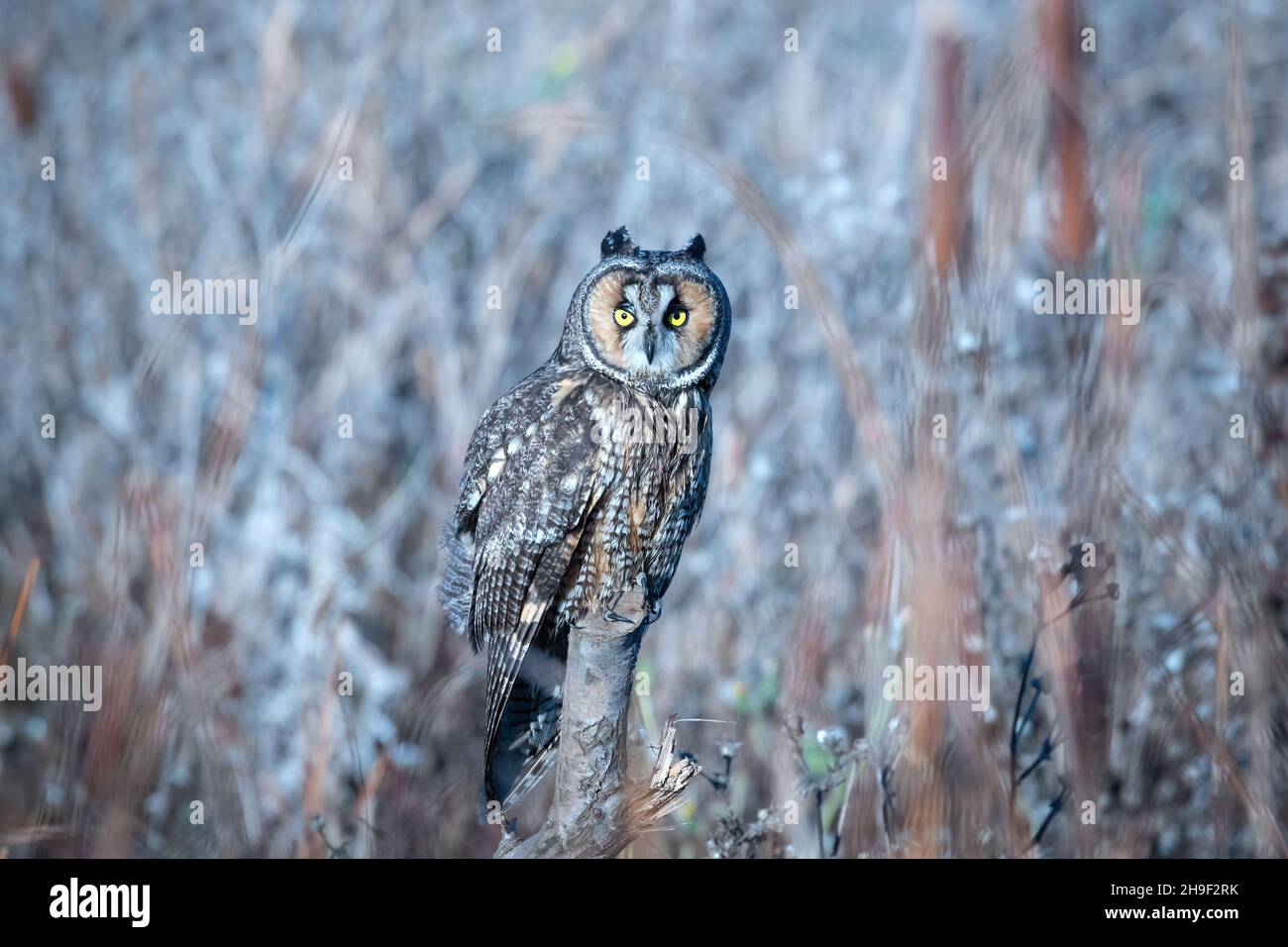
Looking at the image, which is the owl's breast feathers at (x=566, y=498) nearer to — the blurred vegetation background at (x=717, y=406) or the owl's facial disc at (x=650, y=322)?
the owl's facial disc at (x=650, y=322)

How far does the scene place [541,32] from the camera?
13.9ft

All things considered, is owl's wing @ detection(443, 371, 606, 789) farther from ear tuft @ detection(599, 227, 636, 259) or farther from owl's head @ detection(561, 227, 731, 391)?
ear tuft @ detection(599, 227, 636, 259)

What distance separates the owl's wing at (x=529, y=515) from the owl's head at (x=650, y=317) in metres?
0.11

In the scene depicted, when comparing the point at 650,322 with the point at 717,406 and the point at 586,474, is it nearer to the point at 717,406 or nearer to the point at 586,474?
the point at 586,474

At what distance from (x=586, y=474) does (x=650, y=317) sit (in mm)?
355

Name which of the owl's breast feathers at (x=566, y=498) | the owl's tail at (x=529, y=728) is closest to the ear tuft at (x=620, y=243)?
the owl's breast feathers at (x=566, y=498)

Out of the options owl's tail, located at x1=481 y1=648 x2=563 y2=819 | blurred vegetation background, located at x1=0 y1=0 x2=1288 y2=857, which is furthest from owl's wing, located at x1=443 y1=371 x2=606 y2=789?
→ blurred vegetation background, located at x1=0 y1=0 x2=1288 y2=857

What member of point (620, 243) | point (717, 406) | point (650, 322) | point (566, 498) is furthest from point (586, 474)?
point (717, 406)

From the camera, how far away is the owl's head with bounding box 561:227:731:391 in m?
2.30

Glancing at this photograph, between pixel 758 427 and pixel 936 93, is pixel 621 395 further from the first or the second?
pixel 758 427

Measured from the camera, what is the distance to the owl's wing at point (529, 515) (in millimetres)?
2312

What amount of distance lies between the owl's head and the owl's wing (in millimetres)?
107

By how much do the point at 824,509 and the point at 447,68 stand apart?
89.0 inches
